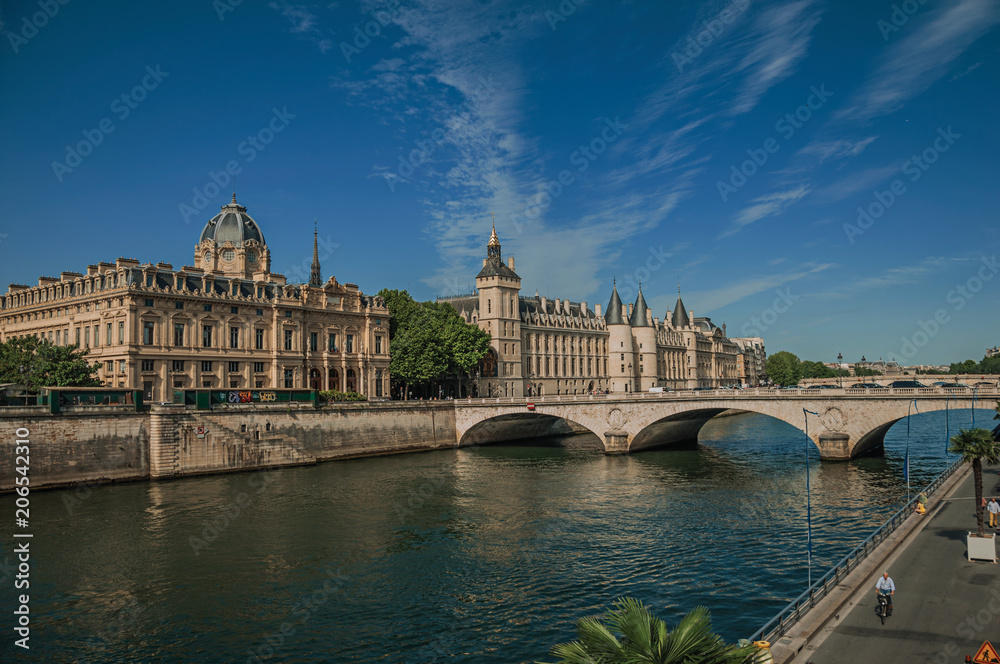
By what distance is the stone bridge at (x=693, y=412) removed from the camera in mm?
57969

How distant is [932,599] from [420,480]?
4191 centimetres

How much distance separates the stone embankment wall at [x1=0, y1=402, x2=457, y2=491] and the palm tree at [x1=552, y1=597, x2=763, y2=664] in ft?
175

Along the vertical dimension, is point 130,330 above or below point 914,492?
above

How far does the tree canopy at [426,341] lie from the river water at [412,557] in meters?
36.3

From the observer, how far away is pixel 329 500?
48750 mm

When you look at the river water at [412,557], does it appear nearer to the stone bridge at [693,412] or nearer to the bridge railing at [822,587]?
the bridge railing at [822,587]

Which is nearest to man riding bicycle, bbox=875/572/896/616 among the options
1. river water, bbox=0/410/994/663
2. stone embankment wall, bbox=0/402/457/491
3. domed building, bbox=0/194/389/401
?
river water, bbox=0/410/994/663

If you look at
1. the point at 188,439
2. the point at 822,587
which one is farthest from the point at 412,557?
the point at 188,439

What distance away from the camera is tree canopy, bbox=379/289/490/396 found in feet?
314

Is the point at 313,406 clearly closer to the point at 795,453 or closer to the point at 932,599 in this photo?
the point at 795,453

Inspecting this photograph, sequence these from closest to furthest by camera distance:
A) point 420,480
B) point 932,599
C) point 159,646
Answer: point 932,599 < point 159,646 < point 420,480

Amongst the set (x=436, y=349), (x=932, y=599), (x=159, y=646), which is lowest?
(x=159, y=646)

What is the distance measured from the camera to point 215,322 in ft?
250

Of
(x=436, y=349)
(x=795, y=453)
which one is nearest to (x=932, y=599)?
(x=795, y=453)
